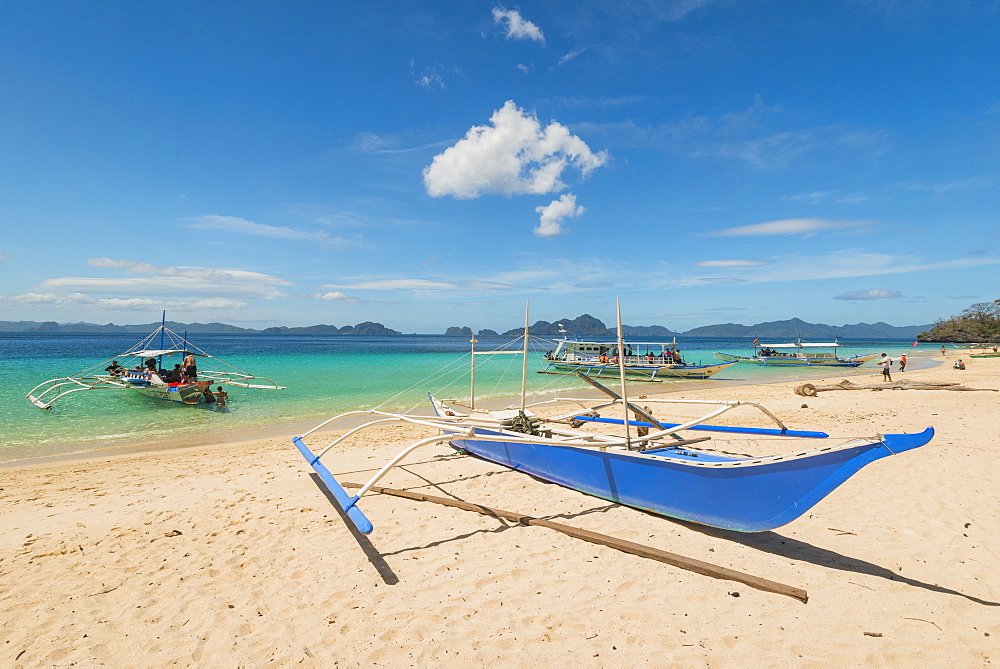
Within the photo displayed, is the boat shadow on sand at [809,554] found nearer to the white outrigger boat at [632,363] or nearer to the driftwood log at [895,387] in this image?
the driftwood log at [895,387]

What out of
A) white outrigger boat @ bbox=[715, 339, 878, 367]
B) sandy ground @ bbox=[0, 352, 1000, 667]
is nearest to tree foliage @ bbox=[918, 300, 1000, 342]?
white outrigger boat @ bbox=[715, 339, 878, 367]

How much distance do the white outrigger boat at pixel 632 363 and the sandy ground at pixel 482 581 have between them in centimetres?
2159

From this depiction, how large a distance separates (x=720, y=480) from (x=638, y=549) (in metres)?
1.15

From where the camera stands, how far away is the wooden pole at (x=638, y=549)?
385 centimetres

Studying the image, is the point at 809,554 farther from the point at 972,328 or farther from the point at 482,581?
the point at 972,328

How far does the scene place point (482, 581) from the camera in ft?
13.8

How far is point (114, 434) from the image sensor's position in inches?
494

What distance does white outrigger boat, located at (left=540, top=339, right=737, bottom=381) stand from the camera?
29234mm

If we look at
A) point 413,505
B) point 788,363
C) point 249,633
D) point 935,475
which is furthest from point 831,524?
point 788,363

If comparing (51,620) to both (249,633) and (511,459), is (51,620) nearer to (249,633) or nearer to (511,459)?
(249,633)

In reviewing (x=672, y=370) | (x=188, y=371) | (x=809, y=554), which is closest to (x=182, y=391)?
(x=188, y=371)

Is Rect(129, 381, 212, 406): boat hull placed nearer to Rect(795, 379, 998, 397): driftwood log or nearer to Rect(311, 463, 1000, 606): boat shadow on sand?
Rect(311, 463, 1000, 606): boat shadow on sand

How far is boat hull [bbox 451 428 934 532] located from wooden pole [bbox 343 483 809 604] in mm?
709

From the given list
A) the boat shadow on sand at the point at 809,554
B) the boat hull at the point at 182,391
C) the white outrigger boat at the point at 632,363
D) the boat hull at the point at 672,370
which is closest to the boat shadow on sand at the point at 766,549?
the boat shadow on sand at the point at 809,554
